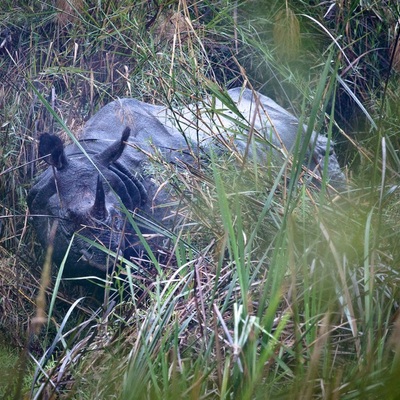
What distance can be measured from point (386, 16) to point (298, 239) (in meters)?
2.86

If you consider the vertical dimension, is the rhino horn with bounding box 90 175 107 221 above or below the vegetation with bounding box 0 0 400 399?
below

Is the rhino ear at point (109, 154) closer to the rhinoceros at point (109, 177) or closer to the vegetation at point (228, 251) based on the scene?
the rhinoceros at point (109, 177)

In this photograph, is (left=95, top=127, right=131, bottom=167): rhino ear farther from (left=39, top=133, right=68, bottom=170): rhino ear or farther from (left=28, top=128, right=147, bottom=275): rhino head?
(left=39, top=133, right=68, bottom=170): rhino ear

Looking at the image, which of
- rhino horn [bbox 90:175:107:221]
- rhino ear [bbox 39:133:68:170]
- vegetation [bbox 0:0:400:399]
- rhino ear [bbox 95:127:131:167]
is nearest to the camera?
vegetation [bbox 0:0:400:399]

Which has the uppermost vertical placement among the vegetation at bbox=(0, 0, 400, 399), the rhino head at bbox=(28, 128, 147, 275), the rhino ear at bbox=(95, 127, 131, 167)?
the vegetation at bbox=(0, 0, 400, 399)

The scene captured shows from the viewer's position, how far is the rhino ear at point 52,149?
3.69 metres

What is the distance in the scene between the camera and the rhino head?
3465 millimetres

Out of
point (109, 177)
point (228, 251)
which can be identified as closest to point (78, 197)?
point (109, 177)

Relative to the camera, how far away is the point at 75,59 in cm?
462

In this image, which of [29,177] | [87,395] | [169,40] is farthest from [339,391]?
[29,177]

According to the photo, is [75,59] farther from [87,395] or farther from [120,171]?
[87,395]

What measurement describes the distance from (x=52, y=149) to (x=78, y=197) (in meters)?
0.30

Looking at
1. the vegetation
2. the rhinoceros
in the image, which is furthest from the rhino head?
the vegetation

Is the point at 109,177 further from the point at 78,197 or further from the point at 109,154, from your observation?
the point at 78,197
